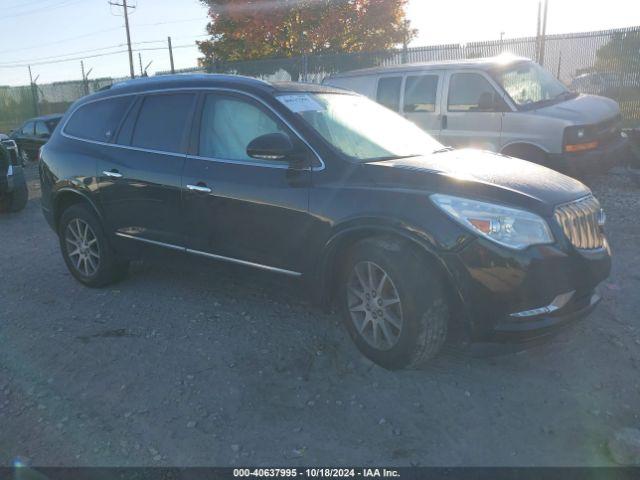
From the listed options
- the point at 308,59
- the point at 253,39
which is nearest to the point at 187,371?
the point at 308,59

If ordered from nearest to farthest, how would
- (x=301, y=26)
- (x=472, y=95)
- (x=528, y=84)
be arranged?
(x=472, y=95), (x=528, y=84), (x=301, y=26)

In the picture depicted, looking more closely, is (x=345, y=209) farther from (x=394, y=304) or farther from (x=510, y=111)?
(x=510, y=111)

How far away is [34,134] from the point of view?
55.5ft

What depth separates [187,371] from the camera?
11.8ft

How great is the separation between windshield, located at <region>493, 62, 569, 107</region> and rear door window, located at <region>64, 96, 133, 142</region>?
509cm

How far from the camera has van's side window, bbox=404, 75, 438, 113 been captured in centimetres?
828

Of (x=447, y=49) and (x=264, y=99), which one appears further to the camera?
(x=447, y=49)

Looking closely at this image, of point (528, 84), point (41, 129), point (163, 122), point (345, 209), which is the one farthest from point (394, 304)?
point (41, 129)

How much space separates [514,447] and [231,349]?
190cm

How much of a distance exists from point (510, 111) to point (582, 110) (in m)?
0.97

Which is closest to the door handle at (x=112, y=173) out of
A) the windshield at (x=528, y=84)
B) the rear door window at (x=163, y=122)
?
the rear door window at (x=163, y=122)

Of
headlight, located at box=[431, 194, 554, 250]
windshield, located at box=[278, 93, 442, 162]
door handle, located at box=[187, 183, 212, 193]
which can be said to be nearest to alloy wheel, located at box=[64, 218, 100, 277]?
door handle, located at box=[187, 183, 212, 193]

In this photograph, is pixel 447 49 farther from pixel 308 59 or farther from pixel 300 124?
pixel 300 124

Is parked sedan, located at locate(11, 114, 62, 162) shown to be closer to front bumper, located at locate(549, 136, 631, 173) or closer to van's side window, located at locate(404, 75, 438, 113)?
van's side window, located at locate(404, 75, 438, 113)
